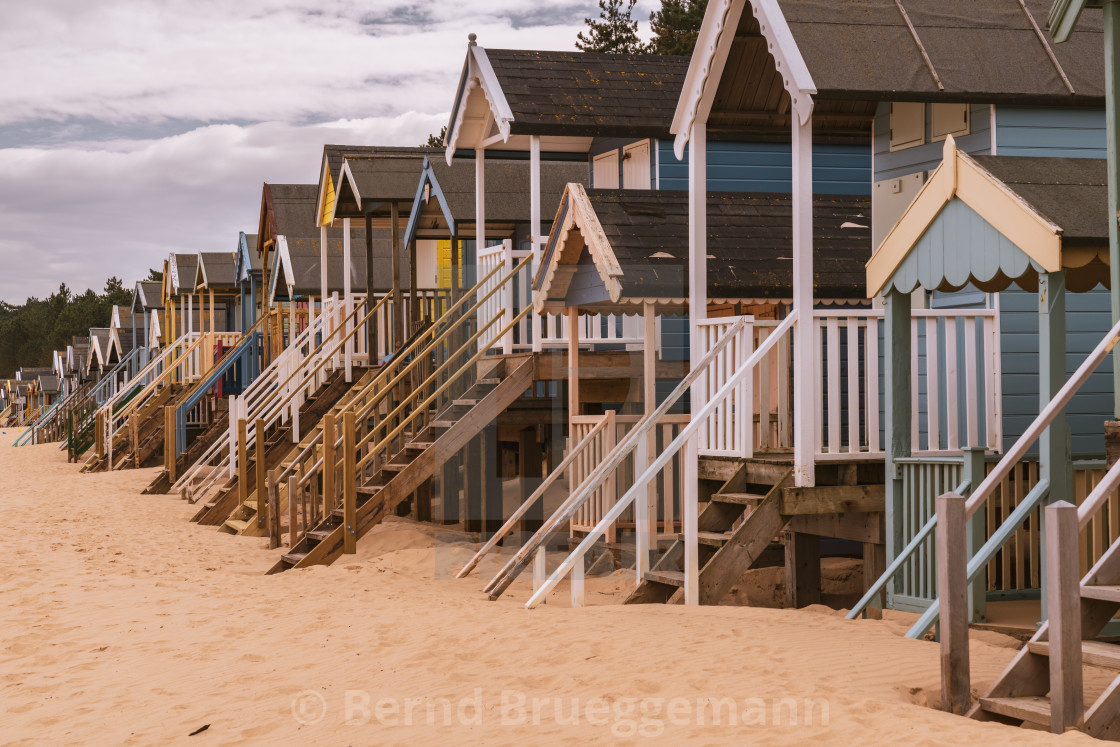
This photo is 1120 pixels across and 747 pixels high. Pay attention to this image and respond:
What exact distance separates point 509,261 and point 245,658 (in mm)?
8192

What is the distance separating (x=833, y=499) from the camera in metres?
9.60

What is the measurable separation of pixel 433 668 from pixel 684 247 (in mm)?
5797

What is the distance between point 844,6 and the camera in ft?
33.6

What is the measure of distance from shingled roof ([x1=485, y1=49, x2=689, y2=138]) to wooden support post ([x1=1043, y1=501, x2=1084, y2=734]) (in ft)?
35.0

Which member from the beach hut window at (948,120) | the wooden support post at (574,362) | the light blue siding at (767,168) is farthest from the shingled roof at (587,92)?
the beach hut window at (948,120)

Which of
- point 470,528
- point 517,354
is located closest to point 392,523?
point 470,528

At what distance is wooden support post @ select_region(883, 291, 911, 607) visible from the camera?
9359mm

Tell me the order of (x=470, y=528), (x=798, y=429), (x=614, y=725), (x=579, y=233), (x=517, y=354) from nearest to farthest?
1. (x=614, y=725)
2. (x=798, y=429)
3. (x=579, y=233)
4. (x=517, y=354)
5. (x=470, y=528)

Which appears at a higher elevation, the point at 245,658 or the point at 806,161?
the point at 806,161

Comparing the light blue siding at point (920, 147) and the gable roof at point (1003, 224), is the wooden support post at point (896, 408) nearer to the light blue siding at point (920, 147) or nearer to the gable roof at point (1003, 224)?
the gable roof at point (1003, 224)

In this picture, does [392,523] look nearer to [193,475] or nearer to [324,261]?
[193,475]

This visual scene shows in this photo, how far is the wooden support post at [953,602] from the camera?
6055mm

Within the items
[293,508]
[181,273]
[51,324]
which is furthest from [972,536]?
[51,324]

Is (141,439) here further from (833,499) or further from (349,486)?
(833,499)
